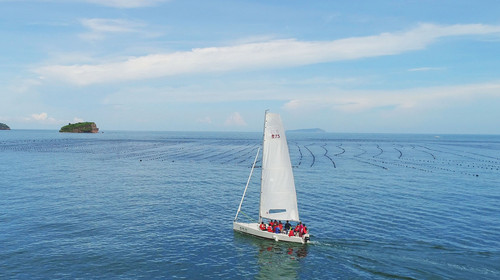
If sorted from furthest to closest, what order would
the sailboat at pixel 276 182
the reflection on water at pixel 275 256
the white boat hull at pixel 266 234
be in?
the sailboat at pixel 276 182 < the white boat hull at pixel 266 234 < the reflection on water at pixel 275 256

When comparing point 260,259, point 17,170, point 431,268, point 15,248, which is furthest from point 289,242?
point 17,170

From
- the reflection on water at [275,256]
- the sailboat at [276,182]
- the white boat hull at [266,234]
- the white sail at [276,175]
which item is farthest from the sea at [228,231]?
the white sail at [276,175]

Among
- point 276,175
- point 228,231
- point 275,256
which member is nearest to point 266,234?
point 275,256

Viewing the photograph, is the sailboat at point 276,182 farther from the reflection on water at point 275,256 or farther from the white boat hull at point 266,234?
the reflection on water at point 275,256

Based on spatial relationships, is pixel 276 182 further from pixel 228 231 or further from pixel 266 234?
pixel 228 231

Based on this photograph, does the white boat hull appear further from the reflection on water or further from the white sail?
the white sail
